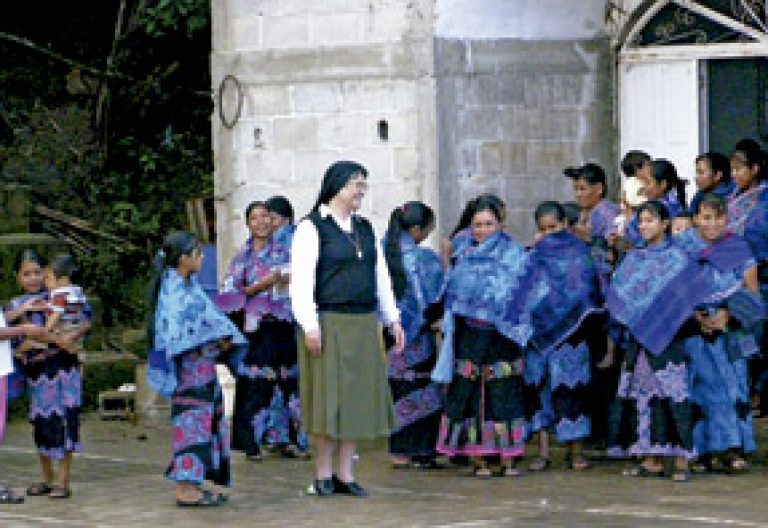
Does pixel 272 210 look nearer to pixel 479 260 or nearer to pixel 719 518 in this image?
pixel 479 260

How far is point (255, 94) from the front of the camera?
637 inches

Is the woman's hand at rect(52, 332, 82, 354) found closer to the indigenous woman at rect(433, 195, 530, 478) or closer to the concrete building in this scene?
the indigenous woman at rect(433, 195, 530, 478)

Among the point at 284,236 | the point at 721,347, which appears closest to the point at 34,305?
the point at 284,236

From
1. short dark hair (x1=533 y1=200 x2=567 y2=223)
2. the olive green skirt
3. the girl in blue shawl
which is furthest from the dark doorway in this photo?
the girl in blue shawl

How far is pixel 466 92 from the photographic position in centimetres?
1553

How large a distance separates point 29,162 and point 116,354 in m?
3.84

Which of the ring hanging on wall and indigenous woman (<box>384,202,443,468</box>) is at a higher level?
the ring hanging on wall

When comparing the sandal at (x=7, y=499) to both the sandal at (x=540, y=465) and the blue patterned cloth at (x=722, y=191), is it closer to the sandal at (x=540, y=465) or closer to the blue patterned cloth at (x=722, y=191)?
the sandal at (x=540, y=465)

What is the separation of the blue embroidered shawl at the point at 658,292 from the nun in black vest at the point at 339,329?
1402 mm

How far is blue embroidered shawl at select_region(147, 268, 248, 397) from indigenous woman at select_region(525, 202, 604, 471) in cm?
217

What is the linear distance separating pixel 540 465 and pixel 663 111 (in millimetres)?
3936

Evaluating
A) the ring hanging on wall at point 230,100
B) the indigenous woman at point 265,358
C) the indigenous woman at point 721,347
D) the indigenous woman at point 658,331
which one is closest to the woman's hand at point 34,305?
the indigenous woman at point 265,358

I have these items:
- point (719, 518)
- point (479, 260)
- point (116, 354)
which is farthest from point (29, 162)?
point (719, 518)

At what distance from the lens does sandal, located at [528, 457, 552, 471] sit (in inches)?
517
